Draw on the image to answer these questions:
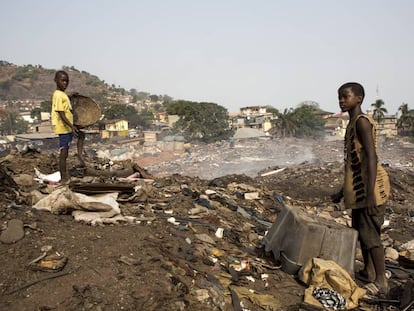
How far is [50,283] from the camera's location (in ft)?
7.23

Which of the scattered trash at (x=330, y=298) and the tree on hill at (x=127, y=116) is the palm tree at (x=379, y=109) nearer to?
the tree on hill at (x=127, y=116)

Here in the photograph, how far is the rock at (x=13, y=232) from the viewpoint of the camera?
2.61m

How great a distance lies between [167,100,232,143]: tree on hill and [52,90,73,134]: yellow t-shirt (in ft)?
106

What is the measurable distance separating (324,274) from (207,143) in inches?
1349

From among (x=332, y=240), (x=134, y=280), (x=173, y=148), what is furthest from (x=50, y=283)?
(x=173, y=148)

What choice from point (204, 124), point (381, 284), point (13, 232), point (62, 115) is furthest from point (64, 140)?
point (204, 124)

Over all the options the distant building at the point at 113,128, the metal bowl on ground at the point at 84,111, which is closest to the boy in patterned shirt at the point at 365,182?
the metal bowl on ground at the point at 84,111

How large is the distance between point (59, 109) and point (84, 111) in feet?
→ 4.56

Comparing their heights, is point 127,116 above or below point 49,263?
above

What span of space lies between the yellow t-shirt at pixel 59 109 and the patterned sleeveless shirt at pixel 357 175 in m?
3.44

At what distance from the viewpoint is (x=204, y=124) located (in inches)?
1468

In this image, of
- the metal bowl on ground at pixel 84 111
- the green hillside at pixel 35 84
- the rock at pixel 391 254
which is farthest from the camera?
the green hillside at pixel 35 84

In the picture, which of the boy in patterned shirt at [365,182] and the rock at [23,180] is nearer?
the boy in patterned shirt at [365,182]

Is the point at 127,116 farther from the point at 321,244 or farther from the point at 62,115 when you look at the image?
the point at 321,244
